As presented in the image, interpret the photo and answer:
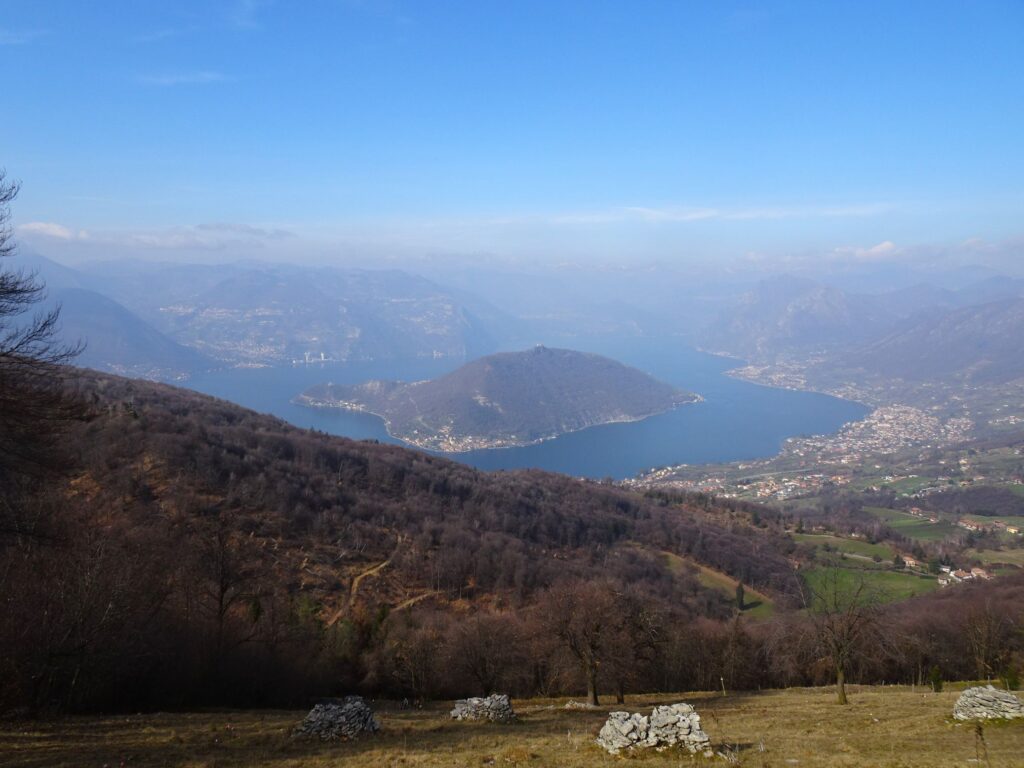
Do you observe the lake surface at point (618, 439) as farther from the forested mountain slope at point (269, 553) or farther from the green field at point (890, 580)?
the green field at point (890, 580)

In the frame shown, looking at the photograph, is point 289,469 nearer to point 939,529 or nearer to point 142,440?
point 142,440

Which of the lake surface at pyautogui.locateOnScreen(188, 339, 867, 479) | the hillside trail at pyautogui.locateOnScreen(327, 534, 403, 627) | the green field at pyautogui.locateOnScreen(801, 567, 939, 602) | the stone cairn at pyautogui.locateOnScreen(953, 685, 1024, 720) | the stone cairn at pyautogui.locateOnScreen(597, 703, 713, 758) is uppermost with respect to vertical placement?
the stone cairn at pyautogui.locateOnScreen(597, 703, 713, 758)

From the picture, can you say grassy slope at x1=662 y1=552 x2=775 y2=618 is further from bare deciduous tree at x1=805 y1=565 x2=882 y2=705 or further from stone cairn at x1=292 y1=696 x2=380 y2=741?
stone cairn at x1=292 y1=696 x2=380 y2=741

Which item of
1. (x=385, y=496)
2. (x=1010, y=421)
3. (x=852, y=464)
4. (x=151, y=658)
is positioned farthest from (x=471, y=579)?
(x=1010, y=421)

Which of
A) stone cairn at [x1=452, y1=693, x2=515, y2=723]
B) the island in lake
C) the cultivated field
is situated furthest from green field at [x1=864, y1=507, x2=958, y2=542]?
the island in lake

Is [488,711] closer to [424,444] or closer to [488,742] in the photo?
[488,742]

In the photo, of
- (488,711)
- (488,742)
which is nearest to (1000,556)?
(488,711)
